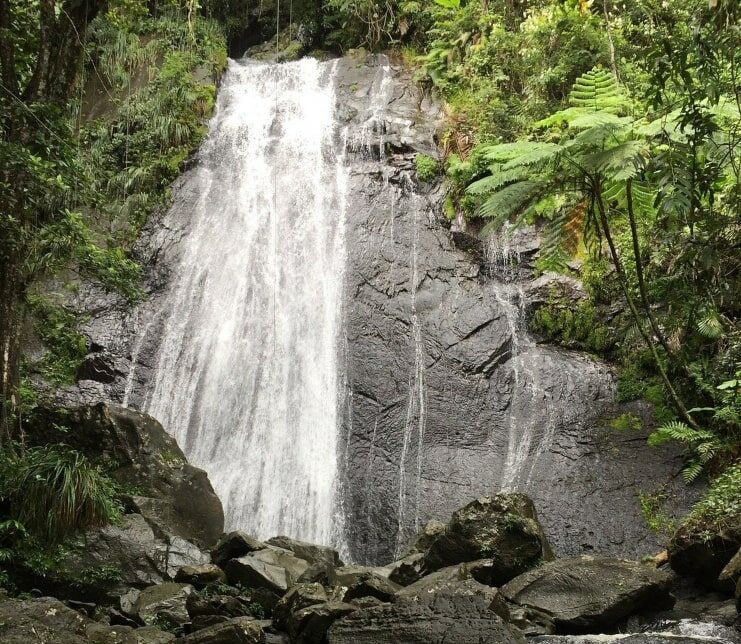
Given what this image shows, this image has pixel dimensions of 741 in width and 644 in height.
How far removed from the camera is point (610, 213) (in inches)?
417

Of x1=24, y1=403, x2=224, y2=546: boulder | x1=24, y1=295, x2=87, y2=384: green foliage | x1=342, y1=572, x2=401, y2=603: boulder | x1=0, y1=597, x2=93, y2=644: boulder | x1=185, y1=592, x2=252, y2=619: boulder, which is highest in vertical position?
x1=24, y1=295, x2=87, y2=384: green foliage

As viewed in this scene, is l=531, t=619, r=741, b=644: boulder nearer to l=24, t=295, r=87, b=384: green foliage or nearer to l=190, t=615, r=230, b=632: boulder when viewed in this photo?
l=190, t=615, r=230, b=632: boulder

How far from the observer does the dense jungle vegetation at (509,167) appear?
644cm

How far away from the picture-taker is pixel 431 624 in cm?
477

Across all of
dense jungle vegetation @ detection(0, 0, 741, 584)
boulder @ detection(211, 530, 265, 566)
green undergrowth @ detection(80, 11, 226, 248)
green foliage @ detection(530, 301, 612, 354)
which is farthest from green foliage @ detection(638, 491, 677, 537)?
green undergrowth @ detection(80, 11, 226, 248)

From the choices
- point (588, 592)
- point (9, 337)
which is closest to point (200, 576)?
point (9, 337)

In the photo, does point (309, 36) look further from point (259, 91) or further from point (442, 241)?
point (442, 241)

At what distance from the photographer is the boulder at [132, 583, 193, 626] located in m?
5.88

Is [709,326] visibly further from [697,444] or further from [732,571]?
[732,571]

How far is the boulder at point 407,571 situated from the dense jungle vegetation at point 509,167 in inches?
113

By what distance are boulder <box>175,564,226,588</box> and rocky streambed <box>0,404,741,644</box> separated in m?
0.01

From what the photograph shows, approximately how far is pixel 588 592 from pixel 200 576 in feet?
12.0

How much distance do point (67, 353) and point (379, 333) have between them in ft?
17.5

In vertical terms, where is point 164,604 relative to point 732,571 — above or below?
below
